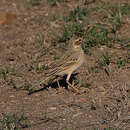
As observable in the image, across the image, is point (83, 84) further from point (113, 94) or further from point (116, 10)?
point (116, 10)

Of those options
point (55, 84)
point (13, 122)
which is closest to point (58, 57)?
point (55, 84)

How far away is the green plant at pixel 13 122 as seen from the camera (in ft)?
21.2

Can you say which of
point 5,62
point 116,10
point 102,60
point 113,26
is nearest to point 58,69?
point 102,60

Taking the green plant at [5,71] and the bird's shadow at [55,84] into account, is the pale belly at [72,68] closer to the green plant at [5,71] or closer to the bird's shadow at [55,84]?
the bird's shadow at [55,84]

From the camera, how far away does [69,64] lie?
26.9 feet

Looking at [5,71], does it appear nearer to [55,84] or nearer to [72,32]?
[55,84]

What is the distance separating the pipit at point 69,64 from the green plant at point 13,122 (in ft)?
4.26

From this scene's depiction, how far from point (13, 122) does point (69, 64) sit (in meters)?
2.03

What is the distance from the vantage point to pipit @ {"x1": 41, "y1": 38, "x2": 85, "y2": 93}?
8.05m

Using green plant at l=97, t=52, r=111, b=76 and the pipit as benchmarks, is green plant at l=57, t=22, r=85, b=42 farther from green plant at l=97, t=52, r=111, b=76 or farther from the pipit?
the pipit

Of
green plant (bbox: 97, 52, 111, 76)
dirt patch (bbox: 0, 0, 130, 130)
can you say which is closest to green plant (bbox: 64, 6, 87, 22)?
dirt patch (bbox: 0, 0, 130, 130)

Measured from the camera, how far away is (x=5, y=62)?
9781 millimetres

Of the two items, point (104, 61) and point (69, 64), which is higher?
point (69, 64)

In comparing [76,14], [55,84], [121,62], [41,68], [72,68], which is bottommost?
[55,84]
